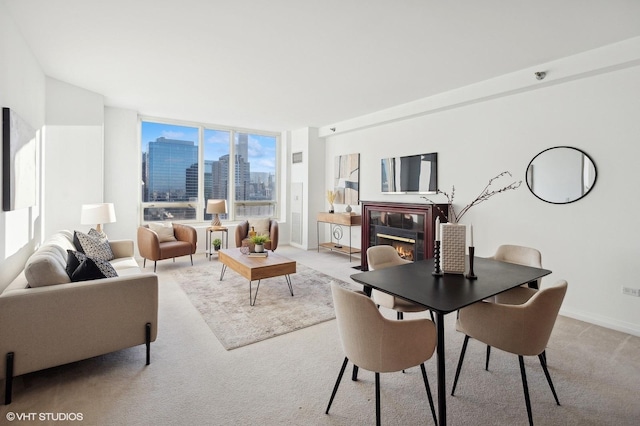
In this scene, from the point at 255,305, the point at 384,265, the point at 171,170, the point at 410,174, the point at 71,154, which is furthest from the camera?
the point at 171,170

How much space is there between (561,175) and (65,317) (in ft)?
15.7

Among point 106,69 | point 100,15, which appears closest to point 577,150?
point 100,15

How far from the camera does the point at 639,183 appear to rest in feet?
9.94

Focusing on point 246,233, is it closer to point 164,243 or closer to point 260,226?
point 260,226

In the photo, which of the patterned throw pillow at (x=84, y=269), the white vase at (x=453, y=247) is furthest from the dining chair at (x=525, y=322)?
the patterned throw pillow at (x=84, y=269)

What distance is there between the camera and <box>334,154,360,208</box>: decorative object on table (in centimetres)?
643

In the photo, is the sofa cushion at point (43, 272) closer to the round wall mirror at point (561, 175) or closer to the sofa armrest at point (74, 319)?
the sofa armrest at point (74, 319)

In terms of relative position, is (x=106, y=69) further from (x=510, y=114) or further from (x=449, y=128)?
(x=510, y=114)

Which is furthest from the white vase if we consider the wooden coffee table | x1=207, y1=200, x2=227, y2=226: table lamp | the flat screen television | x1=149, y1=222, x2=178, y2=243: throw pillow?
x1=207, y1=200, x2=227, y2=226: table lamp

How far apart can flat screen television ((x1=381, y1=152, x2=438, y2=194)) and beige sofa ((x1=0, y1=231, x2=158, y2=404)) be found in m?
4.07

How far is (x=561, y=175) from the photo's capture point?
3.53 meters

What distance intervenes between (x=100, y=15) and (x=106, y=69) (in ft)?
4.67

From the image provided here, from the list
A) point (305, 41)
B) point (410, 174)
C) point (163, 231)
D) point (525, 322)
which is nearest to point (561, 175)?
point (410, 174)

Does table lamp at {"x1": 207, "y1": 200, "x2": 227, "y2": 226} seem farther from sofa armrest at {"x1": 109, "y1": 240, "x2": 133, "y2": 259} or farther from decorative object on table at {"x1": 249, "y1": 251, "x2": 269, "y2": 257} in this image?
decorative object on table at {"x1": 249, "y1": 251, "x2": 269, "y2": 257}
